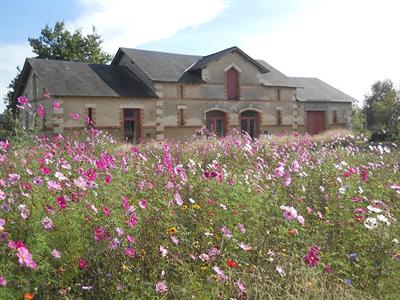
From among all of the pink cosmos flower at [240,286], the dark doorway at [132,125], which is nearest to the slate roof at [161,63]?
the dark doorway at [132,125]

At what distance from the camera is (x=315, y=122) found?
104 ft

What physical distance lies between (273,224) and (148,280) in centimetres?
131

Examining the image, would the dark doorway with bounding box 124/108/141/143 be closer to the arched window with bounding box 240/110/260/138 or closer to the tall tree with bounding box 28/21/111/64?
the arched window with bounding box 240/110/260/138

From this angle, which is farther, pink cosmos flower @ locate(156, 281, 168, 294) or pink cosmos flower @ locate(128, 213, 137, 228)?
pink cosmos flower @ locate(128, 213, 137, 228)

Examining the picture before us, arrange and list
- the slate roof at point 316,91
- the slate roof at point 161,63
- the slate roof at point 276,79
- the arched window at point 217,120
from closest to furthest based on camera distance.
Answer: the slate roof at point 161,63 < the arched window at point 217,120 < the slate roof at point 276,79 < the slate roof at point 316,91

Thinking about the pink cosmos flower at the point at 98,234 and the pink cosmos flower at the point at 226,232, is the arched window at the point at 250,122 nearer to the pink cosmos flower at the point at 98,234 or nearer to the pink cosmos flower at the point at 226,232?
the pink cosmos flower at the point at 226,232

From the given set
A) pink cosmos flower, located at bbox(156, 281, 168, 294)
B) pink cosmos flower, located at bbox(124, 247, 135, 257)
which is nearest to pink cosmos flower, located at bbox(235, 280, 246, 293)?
pink cosmos flower, located at bbox(156, 281, 168, 294)

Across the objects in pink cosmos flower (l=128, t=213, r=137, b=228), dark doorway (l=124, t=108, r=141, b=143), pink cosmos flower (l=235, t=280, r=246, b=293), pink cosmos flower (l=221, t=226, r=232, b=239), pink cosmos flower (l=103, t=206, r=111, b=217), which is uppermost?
dark doorway (l=124, t=108, r=141, b=143)

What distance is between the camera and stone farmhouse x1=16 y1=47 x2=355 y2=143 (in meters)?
22.3

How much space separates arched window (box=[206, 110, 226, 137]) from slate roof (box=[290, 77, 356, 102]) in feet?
22.5

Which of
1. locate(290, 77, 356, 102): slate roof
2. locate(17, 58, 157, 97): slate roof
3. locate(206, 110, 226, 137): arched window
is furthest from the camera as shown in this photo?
locate(290, 77, 356, 102): slate roof

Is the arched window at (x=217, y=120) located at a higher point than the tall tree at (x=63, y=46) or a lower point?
lower

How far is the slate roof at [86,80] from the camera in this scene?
2188 centimetres

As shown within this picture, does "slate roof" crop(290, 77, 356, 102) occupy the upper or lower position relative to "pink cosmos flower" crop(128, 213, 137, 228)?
upper
